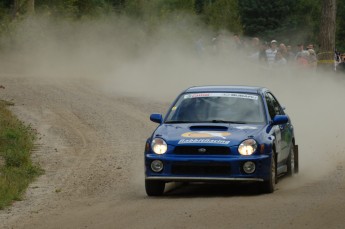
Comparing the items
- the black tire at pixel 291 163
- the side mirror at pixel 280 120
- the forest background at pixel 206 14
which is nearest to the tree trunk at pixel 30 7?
the forest background at pixel 206 14

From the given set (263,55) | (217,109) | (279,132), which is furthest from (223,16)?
(217,109)

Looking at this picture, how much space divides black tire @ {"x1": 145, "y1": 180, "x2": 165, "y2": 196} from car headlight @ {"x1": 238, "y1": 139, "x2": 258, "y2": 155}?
1.22 meters

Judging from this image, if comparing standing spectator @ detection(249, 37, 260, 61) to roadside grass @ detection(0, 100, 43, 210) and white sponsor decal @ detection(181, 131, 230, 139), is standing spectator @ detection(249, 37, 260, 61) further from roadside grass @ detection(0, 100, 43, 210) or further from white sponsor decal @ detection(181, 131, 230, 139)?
white sponsor decal @ detection(181, 131, 230, 139)

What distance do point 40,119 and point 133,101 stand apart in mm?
5079

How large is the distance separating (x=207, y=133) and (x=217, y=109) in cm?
102

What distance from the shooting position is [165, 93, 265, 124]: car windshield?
15320 millimetres

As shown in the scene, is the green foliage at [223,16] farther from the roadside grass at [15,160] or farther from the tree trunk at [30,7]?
the roadside grass at [15,160]

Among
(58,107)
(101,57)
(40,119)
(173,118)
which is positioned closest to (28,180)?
(173,118)

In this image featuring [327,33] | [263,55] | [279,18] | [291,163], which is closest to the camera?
[291,163]

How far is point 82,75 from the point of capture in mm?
40281

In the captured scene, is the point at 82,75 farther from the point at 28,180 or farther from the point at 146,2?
the point at 28,180

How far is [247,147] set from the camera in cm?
1428

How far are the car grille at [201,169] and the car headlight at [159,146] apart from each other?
0.89 ft

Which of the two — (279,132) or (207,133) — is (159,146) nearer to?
(207,133)
